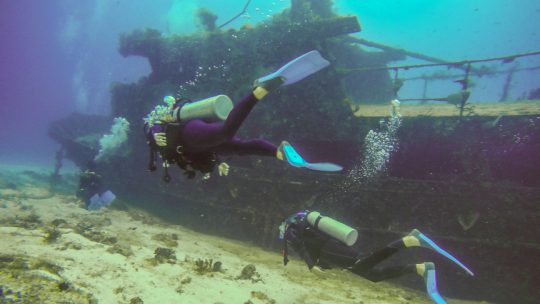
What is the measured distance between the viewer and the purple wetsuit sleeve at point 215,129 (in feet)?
12.6

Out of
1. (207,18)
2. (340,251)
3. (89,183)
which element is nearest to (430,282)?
(340,251)

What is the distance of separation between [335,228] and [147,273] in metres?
3.48

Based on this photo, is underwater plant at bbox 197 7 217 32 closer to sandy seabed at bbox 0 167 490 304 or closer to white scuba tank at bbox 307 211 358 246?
sandy seabed at bbox 0 167 490 304

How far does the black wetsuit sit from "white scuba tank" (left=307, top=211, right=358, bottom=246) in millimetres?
153

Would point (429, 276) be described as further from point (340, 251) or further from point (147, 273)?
point (147, 273)

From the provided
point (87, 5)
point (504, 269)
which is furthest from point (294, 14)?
point (87, 5)

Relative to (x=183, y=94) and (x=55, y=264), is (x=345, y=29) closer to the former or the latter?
(x=183, y=94)

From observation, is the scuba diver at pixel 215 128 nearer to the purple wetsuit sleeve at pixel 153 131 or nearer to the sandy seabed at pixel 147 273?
the purple wetsuit sleeve at pixel 153 131

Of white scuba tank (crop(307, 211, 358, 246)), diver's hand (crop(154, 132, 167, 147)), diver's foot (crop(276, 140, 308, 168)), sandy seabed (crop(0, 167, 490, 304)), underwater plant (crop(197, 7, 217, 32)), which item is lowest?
sandy seabed (crop(0, 167, 490, 304))

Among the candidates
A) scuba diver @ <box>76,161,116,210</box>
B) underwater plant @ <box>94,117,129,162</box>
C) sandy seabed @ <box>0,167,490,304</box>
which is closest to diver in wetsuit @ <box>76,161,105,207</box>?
scuba diver @ <box>76,161,116,210</box>

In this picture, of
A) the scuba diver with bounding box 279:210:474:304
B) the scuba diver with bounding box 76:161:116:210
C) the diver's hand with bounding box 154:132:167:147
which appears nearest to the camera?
the diver's hand with bounding box 154:132:167:147

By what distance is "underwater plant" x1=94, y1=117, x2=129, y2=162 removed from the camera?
14.9m

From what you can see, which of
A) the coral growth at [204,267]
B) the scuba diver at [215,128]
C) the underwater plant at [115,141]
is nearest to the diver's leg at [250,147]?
the scuba diver at [215,128]

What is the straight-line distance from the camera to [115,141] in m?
15.5
